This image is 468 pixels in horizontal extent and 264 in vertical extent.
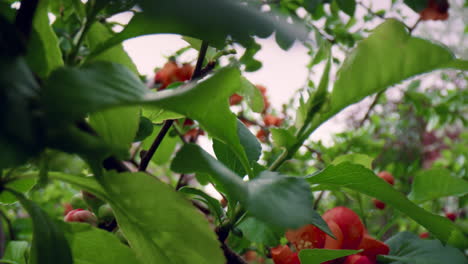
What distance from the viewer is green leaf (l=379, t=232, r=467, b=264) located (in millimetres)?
508

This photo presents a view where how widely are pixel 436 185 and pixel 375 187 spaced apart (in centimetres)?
39

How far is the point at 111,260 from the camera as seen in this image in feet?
1.16

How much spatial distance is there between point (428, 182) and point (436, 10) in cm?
76

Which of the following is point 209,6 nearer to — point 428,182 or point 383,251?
point 383,251

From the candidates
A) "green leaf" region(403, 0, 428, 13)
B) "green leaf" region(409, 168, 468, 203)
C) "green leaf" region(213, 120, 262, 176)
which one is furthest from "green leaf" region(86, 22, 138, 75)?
"green leaf" region(409, 168, 468, 203)

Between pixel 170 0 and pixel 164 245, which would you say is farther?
pixel 164 245

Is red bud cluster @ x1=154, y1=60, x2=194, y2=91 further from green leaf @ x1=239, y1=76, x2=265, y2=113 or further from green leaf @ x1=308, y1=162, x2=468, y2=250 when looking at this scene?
green leaf @ x1=308, y1=162, x2=468, y2=250

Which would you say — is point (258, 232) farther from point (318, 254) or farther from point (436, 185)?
point (436, 185)

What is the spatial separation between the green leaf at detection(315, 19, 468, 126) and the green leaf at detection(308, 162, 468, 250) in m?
0.07

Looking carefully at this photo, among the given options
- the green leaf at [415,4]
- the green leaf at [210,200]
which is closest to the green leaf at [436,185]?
the green leaf at [415,4]

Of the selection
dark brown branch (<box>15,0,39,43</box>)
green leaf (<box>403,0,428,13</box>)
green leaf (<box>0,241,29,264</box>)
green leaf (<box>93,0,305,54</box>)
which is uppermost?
green leaf (<box>93,0,305,54</box>)

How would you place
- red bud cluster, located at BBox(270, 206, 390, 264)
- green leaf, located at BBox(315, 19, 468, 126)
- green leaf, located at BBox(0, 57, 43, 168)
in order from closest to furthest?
1. green leaf, located at BBox(0, 57, 43, 168)
2. green leaf, located at BBox(315, 19, 468, 126)
3. red bud cluster, located at BBox(270, 206, 390, 264)

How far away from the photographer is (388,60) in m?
0.28

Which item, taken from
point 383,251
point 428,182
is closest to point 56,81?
point 383,251
